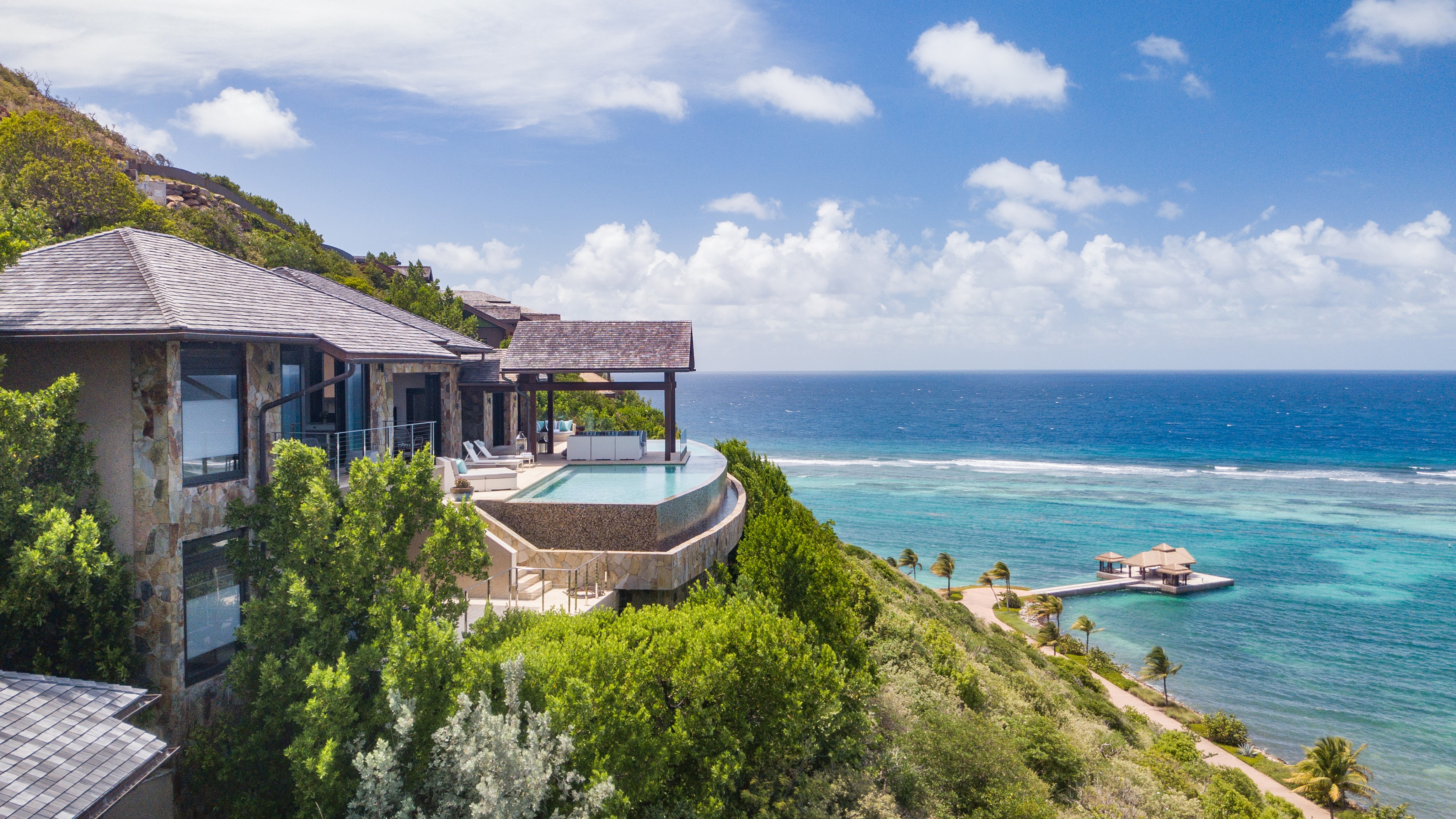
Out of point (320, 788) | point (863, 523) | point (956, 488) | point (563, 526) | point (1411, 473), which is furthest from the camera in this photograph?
point (1411, 473)

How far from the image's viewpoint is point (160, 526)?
32.9ft

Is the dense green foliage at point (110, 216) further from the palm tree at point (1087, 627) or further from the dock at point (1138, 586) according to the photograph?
the dock at point (1138, 586)

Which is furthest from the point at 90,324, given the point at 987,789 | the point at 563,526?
the point at 987,789

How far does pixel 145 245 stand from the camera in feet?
40.3

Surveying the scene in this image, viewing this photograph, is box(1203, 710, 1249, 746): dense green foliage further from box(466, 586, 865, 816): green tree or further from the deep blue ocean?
box(466, 586, 865, 816): green tree

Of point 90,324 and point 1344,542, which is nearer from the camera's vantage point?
point 90,324

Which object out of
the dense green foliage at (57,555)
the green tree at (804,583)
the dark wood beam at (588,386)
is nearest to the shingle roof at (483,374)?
the dark wood beam at (588,386)

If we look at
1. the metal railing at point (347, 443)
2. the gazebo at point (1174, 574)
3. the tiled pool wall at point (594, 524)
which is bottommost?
the gazebo at point (1174, 574)

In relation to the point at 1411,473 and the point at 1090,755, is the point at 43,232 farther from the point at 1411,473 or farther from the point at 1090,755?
the point at 1411,473

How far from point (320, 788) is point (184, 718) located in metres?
3.24

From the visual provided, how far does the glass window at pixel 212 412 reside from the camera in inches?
412

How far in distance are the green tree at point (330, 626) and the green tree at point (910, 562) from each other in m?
38.9

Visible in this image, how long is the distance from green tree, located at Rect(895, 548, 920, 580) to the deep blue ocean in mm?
1086

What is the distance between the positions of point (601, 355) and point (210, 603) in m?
13.2
